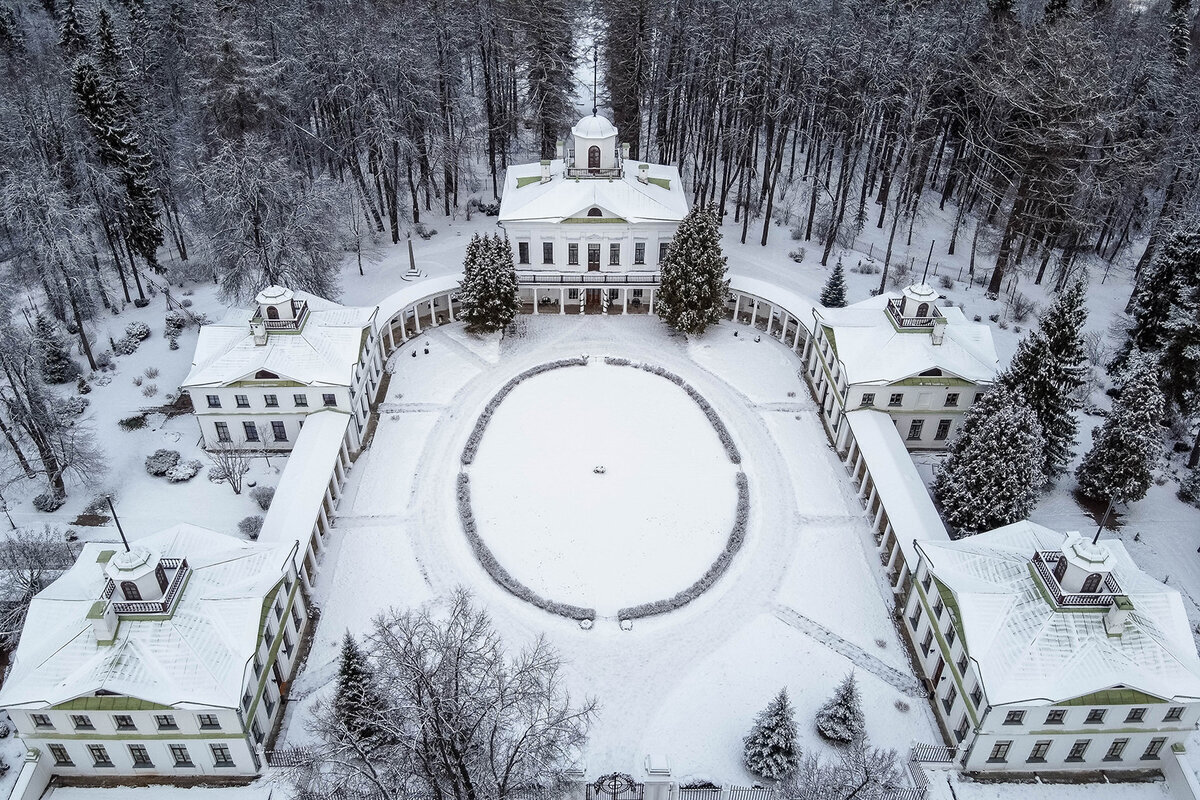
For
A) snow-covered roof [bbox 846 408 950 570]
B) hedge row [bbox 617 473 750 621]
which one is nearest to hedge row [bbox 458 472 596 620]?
hedge row [bbox 617 473 750 621]

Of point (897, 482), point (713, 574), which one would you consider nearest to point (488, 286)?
point (713, 574)

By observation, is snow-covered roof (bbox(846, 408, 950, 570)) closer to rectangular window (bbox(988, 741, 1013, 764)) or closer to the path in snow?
the path in snow

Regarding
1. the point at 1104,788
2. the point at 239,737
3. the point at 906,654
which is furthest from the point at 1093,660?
the point at 239,737

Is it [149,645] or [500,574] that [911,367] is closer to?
[500,574]

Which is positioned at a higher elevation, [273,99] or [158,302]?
[273,99]

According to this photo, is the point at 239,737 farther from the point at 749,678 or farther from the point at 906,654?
the point at 906,654

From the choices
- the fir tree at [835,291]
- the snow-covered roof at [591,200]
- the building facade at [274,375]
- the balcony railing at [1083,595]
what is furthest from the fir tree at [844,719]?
the snow-covered roof at [591,200]
